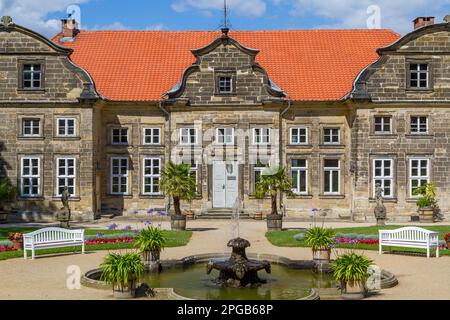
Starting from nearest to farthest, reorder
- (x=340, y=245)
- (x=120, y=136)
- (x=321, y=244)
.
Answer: (x=321, y=244) → (x=340, y=245) → (x=120, y=136)

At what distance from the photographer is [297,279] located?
15086mm

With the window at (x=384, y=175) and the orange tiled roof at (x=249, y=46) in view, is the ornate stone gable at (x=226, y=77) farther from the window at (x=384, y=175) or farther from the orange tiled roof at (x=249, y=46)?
the window at (x=384, y=175)

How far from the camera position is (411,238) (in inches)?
734

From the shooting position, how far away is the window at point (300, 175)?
31422mm

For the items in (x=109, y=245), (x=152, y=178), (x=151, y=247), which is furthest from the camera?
(x=152, y=178)

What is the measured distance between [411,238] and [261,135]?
13.6m

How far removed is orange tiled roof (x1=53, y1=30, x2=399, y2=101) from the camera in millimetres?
32312

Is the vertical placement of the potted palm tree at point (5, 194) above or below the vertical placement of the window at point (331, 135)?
below

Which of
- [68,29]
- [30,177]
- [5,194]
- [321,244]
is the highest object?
[68,29]

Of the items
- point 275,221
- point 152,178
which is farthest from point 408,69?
point 152,178

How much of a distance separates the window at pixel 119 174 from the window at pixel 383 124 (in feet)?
41.8

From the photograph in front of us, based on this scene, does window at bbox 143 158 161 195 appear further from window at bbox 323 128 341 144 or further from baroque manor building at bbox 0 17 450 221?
window at bbox 323 128 341 144

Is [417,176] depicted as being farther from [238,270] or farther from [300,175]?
[238,270]

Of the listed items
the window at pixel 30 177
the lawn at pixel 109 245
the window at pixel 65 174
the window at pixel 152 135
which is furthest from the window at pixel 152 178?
the lawn at pixel 109 245
